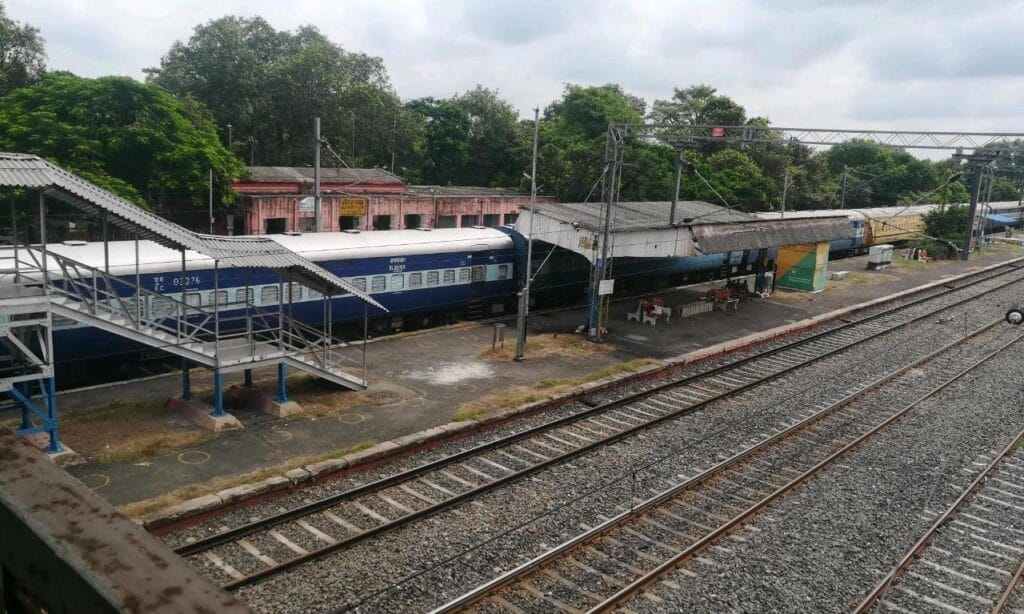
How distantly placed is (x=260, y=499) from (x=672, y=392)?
439 inches

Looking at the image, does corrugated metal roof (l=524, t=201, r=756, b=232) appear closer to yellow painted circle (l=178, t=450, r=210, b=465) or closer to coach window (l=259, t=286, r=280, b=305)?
coach window (l=259, t=286, r=280, b=305)

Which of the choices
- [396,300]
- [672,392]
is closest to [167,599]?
[672,392]

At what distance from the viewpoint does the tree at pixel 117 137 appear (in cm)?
2922

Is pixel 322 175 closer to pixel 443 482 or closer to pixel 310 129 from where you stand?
pixel 310 129

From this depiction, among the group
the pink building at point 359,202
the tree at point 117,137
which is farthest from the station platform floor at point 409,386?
the pink building at point 359,202

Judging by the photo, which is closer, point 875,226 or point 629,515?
point 629,515

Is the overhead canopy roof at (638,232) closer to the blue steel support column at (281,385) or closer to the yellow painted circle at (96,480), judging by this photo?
the blue steel support column at (281,385)

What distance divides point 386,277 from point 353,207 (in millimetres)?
22061

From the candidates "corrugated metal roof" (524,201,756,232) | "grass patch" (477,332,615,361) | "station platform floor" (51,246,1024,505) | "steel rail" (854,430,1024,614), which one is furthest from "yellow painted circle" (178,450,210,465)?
"corrugated metal roof" (524,201,756,232)

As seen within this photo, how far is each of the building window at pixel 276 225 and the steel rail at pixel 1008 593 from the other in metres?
35.9

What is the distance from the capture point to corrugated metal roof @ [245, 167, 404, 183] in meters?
43.3

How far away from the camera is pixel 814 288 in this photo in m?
35.4

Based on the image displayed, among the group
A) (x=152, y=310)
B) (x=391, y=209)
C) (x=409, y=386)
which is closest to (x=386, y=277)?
(x=409, y=386)

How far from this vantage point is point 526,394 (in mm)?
17672
